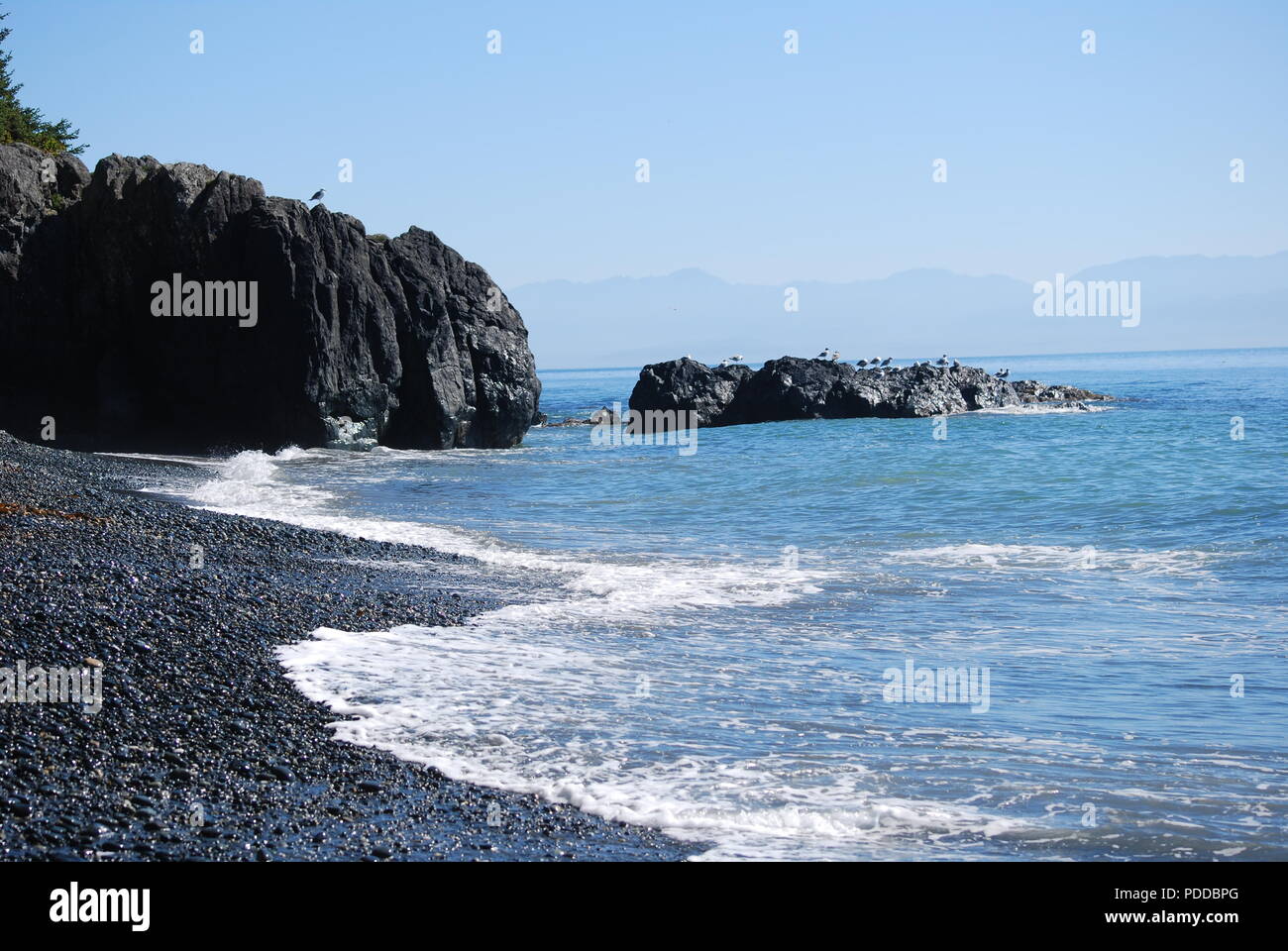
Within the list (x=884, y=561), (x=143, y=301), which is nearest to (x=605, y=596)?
(x=884, y=561)

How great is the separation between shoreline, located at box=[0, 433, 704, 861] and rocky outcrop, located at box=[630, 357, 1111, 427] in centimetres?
4710

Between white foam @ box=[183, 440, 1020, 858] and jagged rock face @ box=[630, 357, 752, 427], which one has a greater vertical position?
jagged rock face @ box=[630, 357, 752, 427]

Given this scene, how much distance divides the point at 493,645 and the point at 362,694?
261 cm

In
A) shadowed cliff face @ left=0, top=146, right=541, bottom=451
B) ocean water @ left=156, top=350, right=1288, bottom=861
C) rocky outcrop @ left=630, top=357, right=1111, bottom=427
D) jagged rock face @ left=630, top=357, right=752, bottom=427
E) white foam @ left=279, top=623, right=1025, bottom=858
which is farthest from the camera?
jagged rock face @ left=630, top=357, right=752, bottom=427

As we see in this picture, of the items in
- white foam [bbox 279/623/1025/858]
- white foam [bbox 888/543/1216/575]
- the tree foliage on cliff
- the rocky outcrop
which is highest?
the tree foliage on cliff

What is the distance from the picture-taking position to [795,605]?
15.7 m

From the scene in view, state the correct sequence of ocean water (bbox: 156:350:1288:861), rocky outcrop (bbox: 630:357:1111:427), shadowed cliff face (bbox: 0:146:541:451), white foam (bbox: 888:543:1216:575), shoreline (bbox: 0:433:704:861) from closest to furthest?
shoreline (bbox: 0:433:704:861)
ocean water (bbox: 156:350:1288:861)
white foam (bbox: 888:543:1216:575)
shadowed cliff face (bbox: 0:146:541:451)
rocky outcrop (bbox: 630:357:1111:427)

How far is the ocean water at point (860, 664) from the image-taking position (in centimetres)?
819

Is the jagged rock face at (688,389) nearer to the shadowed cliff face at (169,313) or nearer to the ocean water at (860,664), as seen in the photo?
the shadowed cliff face at (169,313)

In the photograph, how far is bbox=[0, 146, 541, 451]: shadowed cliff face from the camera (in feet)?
121

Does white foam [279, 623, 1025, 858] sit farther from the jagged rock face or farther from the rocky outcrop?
the jagged rock face

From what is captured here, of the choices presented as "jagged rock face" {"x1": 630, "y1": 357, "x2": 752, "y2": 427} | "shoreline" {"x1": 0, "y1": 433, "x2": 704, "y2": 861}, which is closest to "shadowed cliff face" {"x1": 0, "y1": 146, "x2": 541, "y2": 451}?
"shoreline" {"x1": 0, "y1": 433, "x2": 704, "y2": 861}
